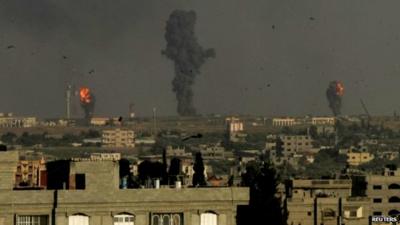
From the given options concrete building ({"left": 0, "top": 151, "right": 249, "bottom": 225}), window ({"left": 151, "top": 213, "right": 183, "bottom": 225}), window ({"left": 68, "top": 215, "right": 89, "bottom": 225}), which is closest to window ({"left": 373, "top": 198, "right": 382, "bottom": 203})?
concrete building ({"left": 0, "top": 151, "right": 249, "bottom": 225})

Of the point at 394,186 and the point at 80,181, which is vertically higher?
the point at 80,181

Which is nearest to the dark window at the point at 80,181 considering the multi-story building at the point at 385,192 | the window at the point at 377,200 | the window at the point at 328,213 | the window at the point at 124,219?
the window at the point at 124,219

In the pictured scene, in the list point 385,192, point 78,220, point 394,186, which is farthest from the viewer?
point 394,186

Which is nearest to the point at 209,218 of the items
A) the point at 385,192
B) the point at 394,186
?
the point at 385,192

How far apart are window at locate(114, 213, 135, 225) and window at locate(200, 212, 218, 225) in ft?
4.55

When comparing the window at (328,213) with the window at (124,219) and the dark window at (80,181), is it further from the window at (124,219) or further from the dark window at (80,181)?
the window at (124,219)

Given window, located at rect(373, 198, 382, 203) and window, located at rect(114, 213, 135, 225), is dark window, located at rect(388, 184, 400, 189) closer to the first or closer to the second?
window, located at rect(373, 198, 382, 203)

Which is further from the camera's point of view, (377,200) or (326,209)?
(377,200)

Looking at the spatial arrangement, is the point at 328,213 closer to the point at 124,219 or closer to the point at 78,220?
the point at 124,219

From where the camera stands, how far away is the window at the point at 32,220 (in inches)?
1387

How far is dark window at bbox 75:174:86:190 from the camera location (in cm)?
3579

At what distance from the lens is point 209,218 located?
36.1 meters

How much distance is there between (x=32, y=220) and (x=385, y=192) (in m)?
102

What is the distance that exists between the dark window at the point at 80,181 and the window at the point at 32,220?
3.35 feet
